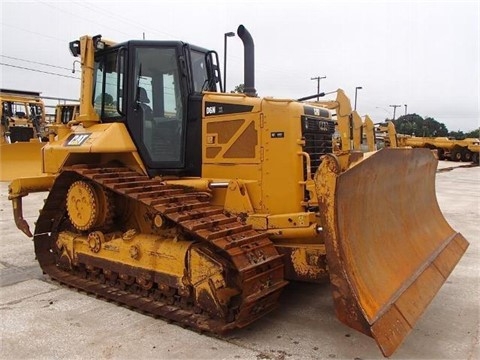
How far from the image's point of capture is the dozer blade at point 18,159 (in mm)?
12570

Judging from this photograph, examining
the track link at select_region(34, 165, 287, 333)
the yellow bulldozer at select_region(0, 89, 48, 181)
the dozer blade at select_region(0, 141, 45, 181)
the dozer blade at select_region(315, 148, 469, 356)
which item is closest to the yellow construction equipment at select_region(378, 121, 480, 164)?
the yellow bulldozer at select_region(0, 89, 48, 181)

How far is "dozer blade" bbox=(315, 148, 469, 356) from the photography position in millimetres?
3361

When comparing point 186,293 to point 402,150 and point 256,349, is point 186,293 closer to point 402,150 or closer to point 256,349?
point 256,349

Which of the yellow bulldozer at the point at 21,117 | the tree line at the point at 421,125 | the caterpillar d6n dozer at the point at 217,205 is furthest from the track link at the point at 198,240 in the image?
the tree line at the point at 421,125

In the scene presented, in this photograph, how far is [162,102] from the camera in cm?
534

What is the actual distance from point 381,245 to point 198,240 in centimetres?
173

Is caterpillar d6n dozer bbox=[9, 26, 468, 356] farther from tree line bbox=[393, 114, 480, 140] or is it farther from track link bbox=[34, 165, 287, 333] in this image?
tree line bbox=[393, 114, 480, 140]

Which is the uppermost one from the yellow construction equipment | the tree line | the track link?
the tree line

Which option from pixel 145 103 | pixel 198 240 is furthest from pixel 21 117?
pixel 198 240

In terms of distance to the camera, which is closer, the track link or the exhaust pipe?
the track link

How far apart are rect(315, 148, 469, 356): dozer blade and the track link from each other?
30.7 inches

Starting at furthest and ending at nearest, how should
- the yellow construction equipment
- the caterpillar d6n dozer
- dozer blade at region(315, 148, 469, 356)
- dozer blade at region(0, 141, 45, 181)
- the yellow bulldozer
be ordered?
the yellow construction equipment → the yellow bulldozer → dozer blade at region(0, 141, 45, 181) → the caterpillar d6n dozer → dozer blade at region(315, 148, 469, 356)

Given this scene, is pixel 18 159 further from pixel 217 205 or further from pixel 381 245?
pixel 381 245

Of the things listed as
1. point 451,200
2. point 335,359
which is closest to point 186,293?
point 335,359
